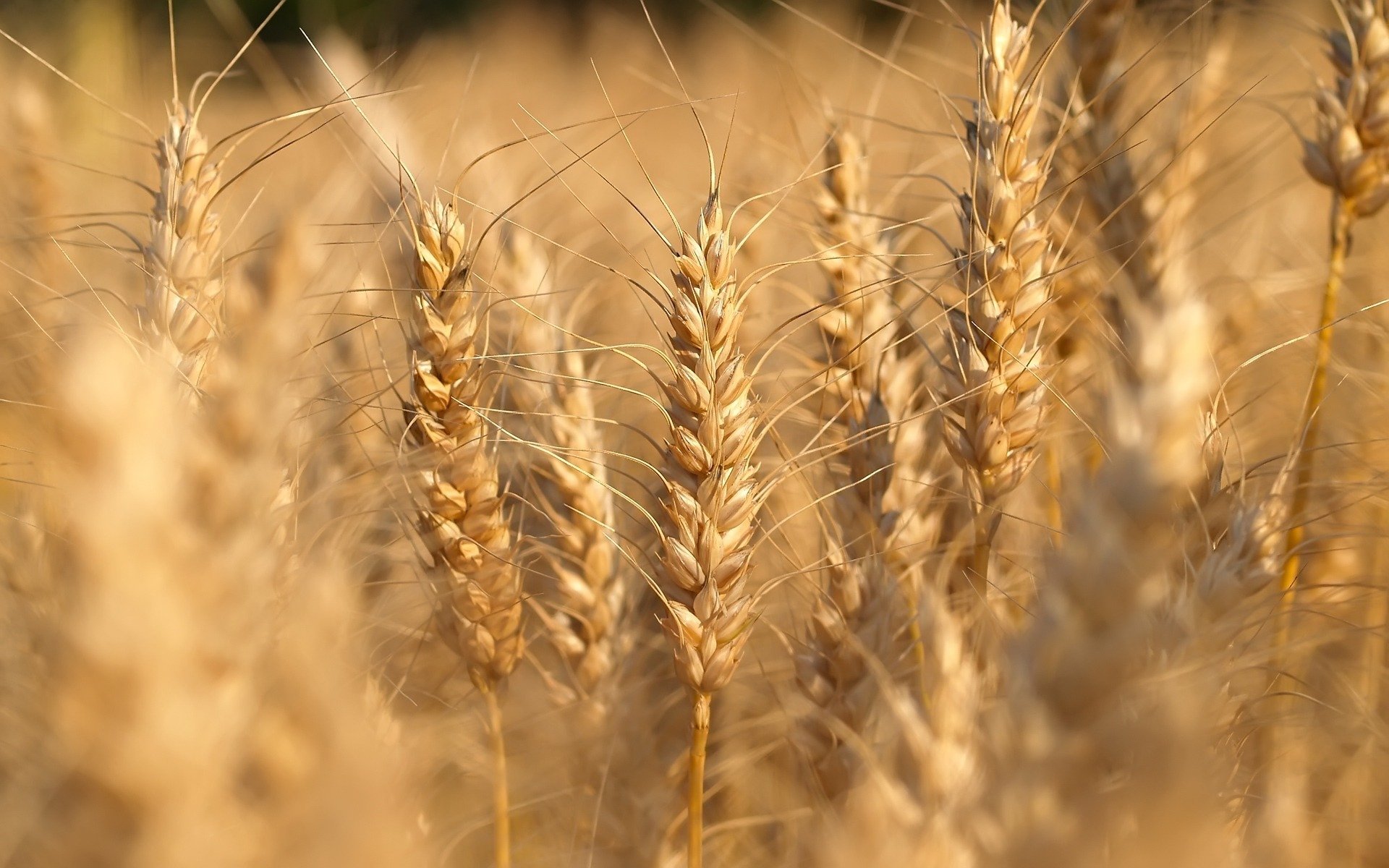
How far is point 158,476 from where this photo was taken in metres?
0.51

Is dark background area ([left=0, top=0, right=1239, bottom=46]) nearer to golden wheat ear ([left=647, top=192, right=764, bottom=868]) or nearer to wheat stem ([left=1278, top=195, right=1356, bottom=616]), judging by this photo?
wheat stem ([left=1278, top=195, right=1356, bottom=616])

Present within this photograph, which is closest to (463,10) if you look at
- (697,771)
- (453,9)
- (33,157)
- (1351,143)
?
(453,9)

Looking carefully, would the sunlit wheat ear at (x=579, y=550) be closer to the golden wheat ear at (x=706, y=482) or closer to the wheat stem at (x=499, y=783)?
the wheat stem at (x=499, y=783)

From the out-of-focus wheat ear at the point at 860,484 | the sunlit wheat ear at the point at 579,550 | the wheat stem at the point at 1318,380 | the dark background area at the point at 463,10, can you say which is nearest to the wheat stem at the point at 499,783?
the sunlit wheat ear at the point at 579,550

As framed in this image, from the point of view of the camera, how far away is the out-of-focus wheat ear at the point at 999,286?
0.98m

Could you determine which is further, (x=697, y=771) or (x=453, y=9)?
(x=453, y=9)

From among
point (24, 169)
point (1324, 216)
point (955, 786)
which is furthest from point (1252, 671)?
point (24, 169)

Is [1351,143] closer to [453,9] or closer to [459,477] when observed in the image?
[459,477]

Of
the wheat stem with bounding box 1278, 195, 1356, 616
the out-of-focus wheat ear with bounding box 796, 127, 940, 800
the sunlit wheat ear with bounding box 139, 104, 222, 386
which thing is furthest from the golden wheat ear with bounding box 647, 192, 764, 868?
the wheat stem with bounding box 1278, 195, 1356, 616

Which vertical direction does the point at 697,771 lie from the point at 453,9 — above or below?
below

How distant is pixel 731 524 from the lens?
34.9 inches

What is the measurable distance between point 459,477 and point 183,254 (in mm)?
332

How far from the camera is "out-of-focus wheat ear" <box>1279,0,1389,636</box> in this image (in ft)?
3.99

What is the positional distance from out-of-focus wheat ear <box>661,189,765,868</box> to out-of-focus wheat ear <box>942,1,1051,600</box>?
0.80 ft
